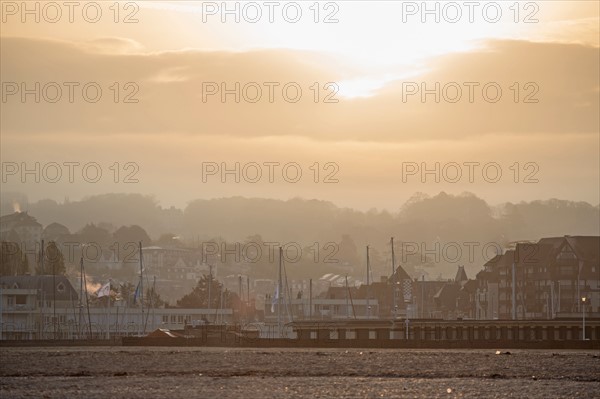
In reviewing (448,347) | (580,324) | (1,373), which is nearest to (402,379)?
(1,373)

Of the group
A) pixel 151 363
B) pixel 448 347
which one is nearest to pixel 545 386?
pixel 151 363

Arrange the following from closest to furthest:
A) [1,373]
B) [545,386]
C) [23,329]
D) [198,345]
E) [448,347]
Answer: [545,386] → [1,373] → [448,347] → [198,345] → [23,329]

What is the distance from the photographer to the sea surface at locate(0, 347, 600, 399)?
5988 centimetres

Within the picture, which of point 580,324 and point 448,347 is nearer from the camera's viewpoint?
point 448,347

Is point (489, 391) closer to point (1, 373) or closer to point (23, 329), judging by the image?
point (1, 373)

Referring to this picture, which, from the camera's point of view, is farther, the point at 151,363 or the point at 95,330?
the point at 95,330

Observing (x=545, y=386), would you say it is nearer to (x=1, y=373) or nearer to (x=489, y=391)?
(x=489, y=391)

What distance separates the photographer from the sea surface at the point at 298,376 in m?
59.9

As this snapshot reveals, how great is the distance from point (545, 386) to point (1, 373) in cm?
2749

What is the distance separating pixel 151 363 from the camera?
3236 inches

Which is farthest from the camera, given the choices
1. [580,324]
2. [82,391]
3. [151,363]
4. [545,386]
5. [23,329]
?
[23,329]

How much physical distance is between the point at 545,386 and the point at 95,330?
138435mm

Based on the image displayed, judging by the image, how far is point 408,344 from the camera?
124 metres

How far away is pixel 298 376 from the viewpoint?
230ft
